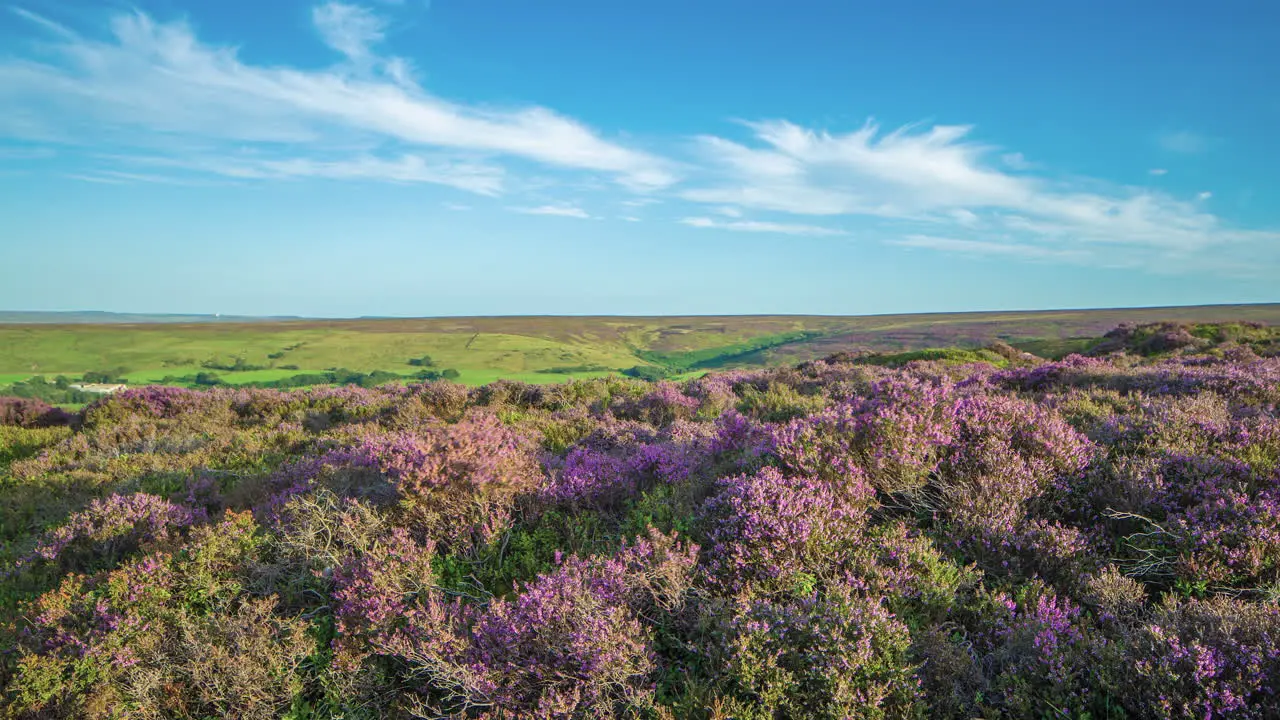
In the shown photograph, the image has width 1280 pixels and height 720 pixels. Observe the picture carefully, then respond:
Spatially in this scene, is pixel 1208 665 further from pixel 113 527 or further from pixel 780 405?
pixel 113 527

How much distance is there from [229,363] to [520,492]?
57.0 m

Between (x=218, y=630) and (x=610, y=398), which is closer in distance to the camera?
(x=218, y=630)

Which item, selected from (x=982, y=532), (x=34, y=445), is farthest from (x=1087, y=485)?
(x=34, y=445)

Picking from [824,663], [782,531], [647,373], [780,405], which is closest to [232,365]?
[647,373]

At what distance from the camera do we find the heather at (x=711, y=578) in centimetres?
337

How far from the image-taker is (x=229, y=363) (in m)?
51.3

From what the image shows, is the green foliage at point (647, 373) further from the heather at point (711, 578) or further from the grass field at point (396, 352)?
the heather at point (711, 578)

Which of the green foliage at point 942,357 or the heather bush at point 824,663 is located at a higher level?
the green foliage at point 942,357

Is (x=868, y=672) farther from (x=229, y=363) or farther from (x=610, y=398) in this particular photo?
(x=229, y=363)

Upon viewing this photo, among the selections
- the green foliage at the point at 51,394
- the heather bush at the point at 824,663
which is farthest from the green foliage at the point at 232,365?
the heather bush at the point at 824,663

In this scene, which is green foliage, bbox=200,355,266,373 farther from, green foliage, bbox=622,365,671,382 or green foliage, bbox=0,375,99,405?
green foliage, bbox=622,365,671,382

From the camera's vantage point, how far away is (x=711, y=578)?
421cm

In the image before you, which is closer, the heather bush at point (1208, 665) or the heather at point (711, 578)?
the heather bush at point (1208, 665)

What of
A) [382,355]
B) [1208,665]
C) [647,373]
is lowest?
[647,373]
